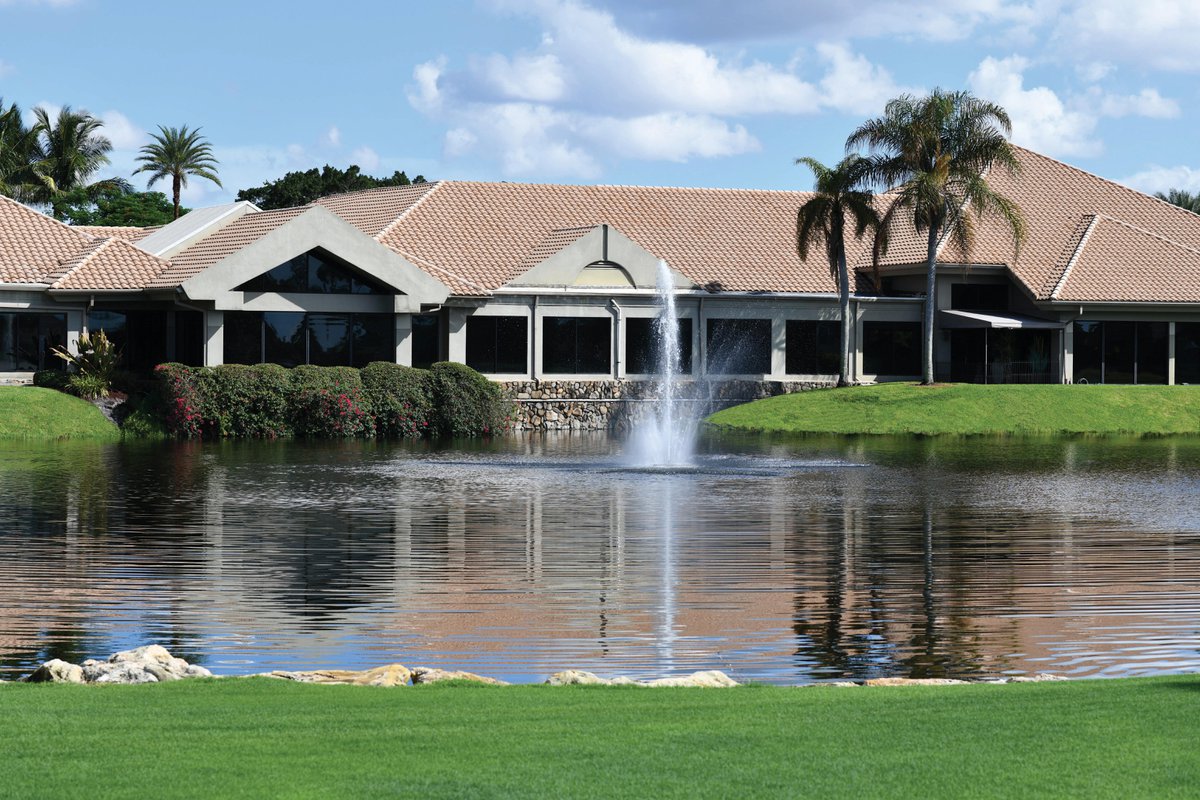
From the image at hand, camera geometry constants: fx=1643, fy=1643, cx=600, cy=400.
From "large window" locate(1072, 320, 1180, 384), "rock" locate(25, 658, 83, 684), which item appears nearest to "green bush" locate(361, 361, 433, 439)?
"large window" locate(1072, 320, 1180, 384)

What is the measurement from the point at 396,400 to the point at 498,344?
642cm

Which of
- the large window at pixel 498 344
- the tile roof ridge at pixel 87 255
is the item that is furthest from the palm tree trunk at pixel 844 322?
the tile roof ridge at pixel 87 255

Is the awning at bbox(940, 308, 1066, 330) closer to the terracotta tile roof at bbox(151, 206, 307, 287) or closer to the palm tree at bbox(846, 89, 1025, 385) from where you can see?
the palm tree at bbox(846, 89, 1025, 385)

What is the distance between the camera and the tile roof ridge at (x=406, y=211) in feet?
162

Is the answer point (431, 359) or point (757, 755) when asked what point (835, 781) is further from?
point (431, 359)

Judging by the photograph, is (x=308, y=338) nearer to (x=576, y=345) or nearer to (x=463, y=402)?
(x=463, y=402)

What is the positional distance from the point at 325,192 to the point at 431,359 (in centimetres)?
3692

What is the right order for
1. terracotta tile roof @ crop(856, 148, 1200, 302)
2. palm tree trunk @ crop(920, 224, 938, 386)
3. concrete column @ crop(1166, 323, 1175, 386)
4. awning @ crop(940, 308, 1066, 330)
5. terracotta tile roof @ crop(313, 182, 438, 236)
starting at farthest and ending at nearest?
concrete column @ crop(1166, 323, 1175, 386) < terracotta tile roof @ crop(313, 182, 438, 236) < terracotta tile roof @ crop(856, 148, 1200, 302) < awning @ crop(940, 308, 1066, 330) < palm tree trunk @ crop(920, 224, 938, 386)

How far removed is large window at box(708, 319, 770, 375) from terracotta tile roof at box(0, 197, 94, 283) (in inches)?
721

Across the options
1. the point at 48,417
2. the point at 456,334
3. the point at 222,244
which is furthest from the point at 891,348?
the point at 48,417

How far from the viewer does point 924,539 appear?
20.0 meters

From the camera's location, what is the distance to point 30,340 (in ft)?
140

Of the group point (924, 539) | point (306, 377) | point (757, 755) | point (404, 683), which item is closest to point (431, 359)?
point (306, 377)

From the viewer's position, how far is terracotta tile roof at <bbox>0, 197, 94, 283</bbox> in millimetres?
42562
